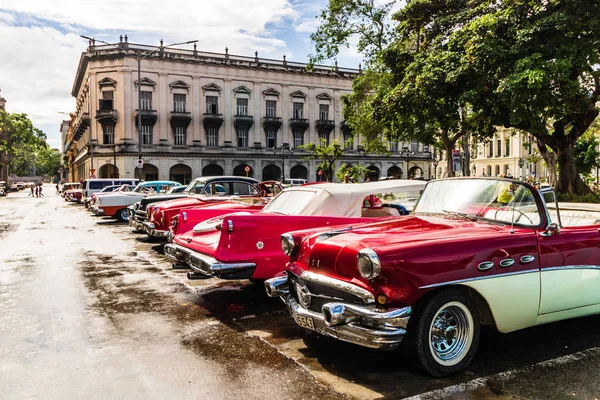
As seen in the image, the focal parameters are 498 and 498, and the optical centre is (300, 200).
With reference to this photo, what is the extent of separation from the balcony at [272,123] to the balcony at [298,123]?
1.65m

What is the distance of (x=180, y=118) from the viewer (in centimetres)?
5300

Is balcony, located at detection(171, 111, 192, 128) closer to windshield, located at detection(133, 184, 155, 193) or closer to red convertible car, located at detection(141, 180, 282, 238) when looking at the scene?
windshield, located at detection(133, 184, 155, 193)

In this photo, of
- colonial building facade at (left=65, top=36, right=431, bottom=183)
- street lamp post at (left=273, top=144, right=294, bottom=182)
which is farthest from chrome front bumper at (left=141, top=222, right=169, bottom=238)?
street lamp post at (left=273, top=144, right=294, bottom=182)

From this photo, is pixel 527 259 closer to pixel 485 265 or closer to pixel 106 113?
pixel 485 265

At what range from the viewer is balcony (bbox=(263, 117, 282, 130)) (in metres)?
57.6

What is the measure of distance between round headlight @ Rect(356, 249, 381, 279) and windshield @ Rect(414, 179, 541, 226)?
4.97 ft

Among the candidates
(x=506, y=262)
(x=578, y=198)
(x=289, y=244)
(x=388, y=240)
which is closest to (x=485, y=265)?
(x=506, y=262)

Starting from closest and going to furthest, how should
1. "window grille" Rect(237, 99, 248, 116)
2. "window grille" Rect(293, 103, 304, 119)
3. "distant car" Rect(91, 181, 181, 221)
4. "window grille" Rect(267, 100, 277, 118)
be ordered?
1. "distant car" Rect(91, 181, 181, 221)
2. "window grille" Rect(237, 99, 248, 116)
3. "window grille" Rect(267, 100, 277, 118)
4. "window grille" Rect(293, 103, 304, 119)

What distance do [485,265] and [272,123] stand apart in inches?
2159

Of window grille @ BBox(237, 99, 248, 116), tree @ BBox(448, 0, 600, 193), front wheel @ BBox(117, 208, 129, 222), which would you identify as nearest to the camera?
tree @ BBox(448, 0, 600, 193)

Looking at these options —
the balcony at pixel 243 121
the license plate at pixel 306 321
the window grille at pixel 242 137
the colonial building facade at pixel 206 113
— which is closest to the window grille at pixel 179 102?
the colonial building facade at pixel 206 113

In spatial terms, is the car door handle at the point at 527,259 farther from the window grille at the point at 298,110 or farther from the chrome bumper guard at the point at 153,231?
the window grille at the point at 298,110

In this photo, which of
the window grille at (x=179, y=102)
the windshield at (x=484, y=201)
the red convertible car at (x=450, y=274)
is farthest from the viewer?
the window grille at (x=179, y=102)

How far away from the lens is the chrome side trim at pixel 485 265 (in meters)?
4.15
